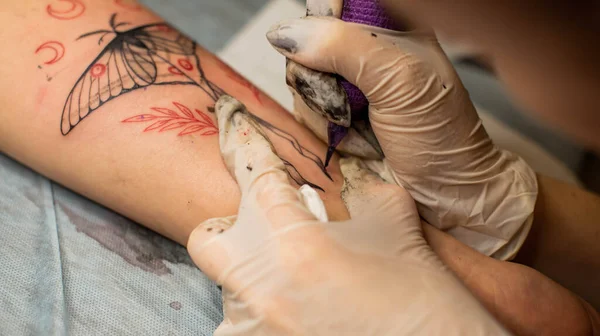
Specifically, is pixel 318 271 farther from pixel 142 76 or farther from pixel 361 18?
pixel 142 76

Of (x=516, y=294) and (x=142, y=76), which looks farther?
(x=142, y=76)

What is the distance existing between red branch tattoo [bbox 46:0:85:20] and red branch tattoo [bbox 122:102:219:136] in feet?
1.38

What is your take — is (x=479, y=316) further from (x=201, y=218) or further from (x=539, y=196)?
(x=201, y=218)

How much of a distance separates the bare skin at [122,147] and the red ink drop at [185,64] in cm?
5

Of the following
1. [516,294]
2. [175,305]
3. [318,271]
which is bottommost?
[175,305]

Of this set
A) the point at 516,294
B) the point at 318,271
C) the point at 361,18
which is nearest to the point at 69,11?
the point at 361,18

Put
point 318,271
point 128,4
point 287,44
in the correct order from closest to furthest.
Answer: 1. point 318,271
2. point 287,44
3. point 128,4

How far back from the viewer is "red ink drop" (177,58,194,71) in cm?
149

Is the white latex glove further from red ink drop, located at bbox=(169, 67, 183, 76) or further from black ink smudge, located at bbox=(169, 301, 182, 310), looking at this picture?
red ink drop, located at bbox=(169, 67, 183, 76)

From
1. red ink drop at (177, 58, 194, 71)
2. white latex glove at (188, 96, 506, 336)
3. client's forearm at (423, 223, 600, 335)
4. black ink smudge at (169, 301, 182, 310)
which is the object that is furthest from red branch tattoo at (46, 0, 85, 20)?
client's forearm at (423, 223, 600, 335)

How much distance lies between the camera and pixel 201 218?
128 cm

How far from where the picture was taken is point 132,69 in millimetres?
1415

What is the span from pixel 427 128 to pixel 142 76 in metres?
0.81

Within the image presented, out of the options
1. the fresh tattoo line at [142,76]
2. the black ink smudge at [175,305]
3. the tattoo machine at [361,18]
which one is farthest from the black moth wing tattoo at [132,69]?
the black ink smudge at [175,305]
